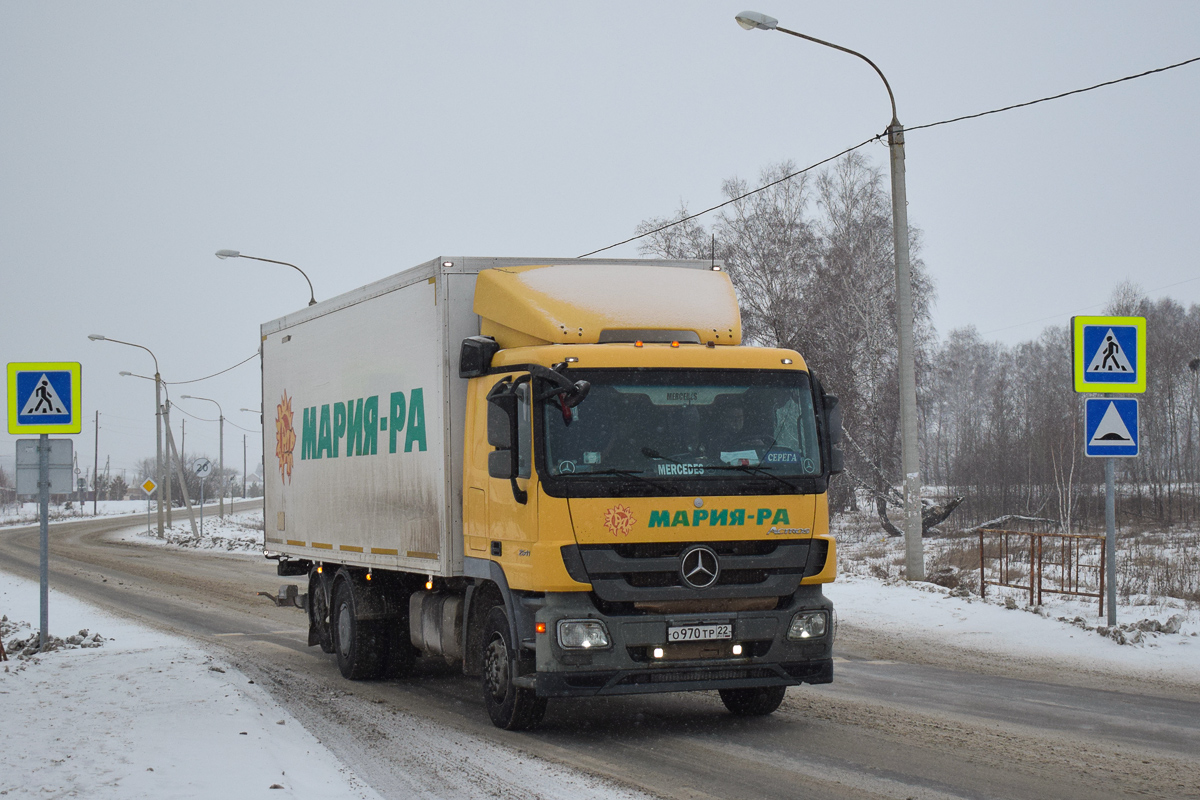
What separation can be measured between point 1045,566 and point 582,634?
631 inches

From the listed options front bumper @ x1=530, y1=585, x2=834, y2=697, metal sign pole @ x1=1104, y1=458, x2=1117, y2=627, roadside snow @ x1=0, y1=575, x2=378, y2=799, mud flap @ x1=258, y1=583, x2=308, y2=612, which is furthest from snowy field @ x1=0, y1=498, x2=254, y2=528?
front bumper @ x1=530, y1=585, x2=834, y2=697

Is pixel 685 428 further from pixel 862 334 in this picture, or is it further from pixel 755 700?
pixel 862 334

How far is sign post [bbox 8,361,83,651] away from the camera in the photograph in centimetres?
1238

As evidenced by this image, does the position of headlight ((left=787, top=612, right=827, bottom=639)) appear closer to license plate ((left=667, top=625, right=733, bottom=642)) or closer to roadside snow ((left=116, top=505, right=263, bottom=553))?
license plate ((left=667, top=625, right=733, bottom=642))

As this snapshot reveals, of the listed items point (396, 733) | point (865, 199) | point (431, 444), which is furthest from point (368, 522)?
point (865, 199)

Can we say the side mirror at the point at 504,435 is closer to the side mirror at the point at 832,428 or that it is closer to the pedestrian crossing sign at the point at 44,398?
the side mirror at the point at 832,428

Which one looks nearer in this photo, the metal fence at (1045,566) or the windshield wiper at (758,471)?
the windshield wiper at (758,471)

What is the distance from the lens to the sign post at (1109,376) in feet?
38.1

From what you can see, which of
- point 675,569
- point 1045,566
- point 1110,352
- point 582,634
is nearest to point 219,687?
point 582,634

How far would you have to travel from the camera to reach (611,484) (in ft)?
24.2

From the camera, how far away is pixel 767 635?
7.58 m

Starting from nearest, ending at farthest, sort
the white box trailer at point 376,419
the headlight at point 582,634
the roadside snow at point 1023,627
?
the headlight at point 582,634, the white box trailer at point 376,419, the roadside snow at point 1023,627

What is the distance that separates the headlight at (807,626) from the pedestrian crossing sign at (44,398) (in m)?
8.56

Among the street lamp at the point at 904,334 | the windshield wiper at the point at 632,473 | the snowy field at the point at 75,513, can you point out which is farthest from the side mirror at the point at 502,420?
the snowy field at the point at 75,513
